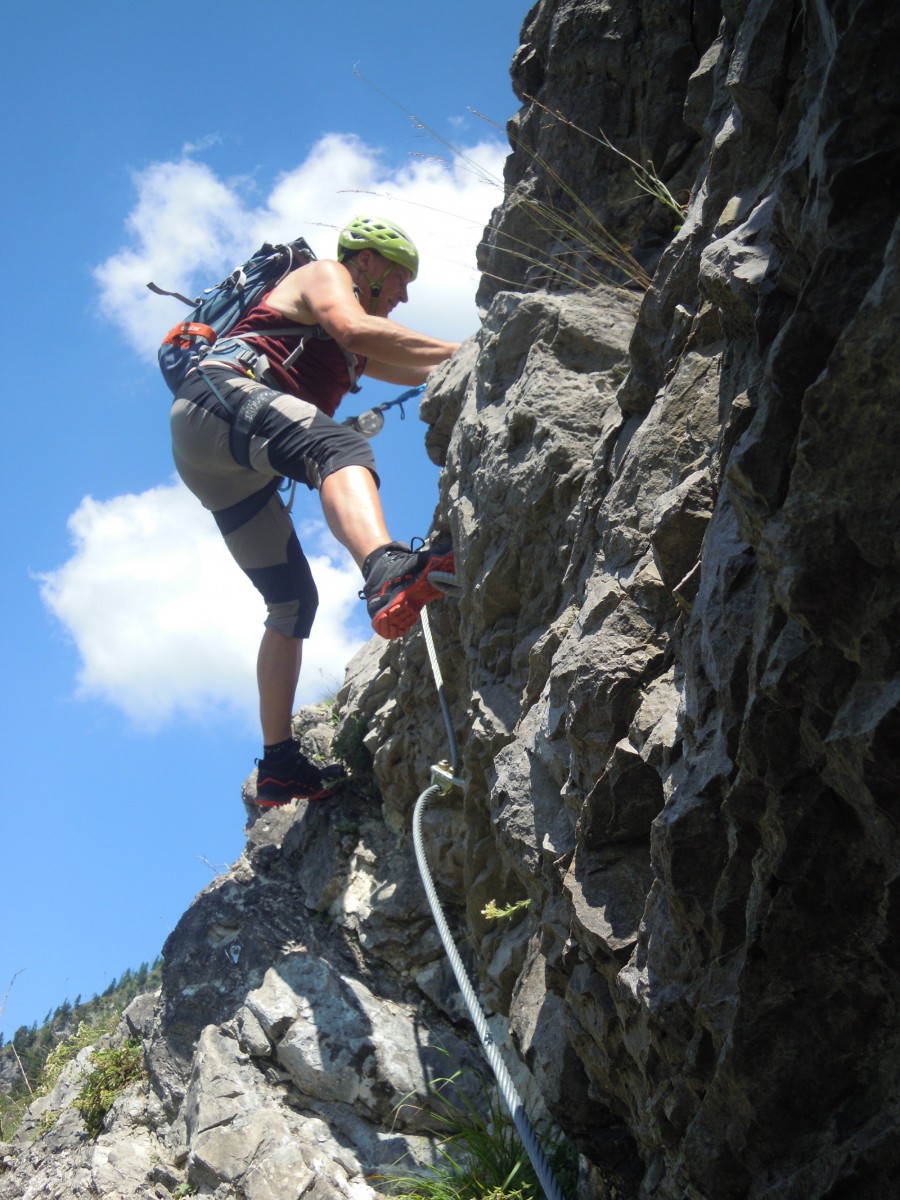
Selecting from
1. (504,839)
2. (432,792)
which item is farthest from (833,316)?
(432,792)

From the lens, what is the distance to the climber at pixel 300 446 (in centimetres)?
448

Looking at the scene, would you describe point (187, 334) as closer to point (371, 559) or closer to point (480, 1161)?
point (371, 559)

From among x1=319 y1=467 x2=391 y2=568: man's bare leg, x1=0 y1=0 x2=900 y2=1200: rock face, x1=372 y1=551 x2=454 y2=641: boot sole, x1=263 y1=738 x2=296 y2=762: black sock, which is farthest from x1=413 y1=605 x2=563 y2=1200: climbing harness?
x1=263 y1=738 x2=296 y2=762: black sock

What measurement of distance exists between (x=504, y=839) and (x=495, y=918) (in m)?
0.82

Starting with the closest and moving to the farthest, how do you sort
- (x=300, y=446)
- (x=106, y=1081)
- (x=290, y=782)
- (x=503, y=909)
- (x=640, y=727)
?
(x=640, y=727)
(x=503, y=909)
(x=300, y=446)
(x=106, y=1081)
(x=290, y=782)

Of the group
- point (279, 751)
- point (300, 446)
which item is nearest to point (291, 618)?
point (279, 751)

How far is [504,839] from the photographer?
339 centimetres

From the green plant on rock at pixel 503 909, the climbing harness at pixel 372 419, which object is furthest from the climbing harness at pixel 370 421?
the green plant on rock at pixel 503 909

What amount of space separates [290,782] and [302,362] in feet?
7.53

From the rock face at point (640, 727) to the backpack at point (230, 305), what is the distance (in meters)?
1.13

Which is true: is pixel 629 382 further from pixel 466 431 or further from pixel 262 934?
pixel 262 934

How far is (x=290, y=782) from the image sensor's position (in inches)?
225

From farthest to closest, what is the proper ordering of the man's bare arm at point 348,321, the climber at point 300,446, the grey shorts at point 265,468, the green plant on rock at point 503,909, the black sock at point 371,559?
1. the man's bare arm at point 348,321
2. the grey shorts at point 265,468
3. the climber at point 300,446
4. the black sock at point 371,559
5. the green plant on rock at point 503,909

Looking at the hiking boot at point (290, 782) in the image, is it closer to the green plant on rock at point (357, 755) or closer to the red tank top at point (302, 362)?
the green plant on rock at point (357, 755)
